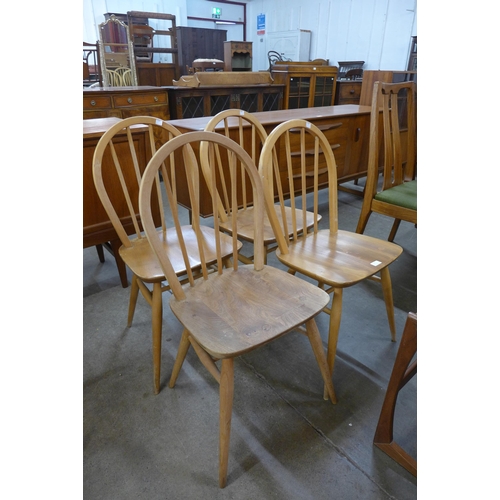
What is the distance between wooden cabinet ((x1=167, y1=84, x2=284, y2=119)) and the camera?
3.62 metres

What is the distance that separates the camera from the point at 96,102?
3.04 meters

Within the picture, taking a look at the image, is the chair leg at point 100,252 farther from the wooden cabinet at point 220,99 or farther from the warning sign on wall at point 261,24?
the warning sign on wall at point 261,24

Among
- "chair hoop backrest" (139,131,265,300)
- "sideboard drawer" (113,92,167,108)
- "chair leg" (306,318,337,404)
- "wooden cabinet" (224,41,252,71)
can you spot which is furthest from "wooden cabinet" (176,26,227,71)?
"chair leg" (306,318,337,404)

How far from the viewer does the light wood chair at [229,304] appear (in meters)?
0.95

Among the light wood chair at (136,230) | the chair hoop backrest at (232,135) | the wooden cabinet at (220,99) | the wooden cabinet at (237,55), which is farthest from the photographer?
the wooden cabinet at (237,55)

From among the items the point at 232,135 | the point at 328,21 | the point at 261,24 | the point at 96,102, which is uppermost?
the point at 261,24

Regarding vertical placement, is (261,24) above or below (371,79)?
above

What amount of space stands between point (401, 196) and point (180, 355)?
1.37 m

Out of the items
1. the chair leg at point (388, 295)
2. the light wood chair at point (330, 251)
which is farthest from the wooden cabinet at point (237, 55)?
the chair leg at point (388, 295)

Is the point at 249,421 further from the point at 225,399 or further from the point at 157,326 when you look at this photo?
the point at 157,326

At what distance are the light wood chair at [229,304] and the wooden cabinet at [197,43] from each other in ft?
22.8

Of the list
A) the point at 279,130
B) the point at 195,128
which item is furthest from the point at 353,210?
the point at 279,130

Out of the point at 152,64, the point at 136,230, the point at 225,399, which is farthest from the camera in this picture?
the point at 152,64

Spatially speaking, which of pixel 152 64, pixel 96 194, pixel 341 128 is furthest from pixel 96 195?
pixel 152 64
